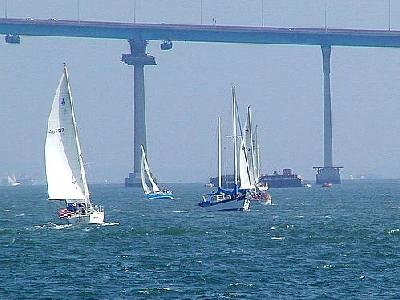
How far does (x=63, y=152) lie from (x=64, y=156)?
24 cm

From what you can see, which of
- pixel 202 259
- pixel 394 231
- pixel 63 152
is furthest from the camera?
pixel 394 231

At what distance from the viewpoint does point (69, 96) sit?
70.7 m

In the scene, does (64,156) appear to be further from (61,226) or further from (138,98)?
(138,98)

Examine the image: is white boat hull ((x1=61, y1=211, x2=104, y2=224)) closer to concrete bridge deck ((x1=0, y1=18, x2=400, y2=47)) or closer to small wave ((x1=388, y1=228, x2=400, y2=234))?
small wave ((x1=388, y1=228, x2=400, y2=234))

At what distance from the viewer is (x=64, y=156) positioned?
7138 centimetres

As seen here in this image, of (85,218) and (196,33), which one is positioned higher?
(196,33)

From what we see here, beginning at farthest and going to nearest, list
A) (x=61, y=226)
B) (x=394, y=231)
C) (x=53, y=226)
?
(x=53, y=226)
(x=61, y=226)
(x=394, y=231)

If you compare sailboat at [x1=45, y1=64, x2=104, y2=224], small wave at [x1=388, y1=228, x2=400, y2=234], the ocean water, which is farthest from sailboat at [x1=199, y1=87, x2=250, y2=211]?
sailboat at [x1=45, y1=64, x2=104, y2=224]

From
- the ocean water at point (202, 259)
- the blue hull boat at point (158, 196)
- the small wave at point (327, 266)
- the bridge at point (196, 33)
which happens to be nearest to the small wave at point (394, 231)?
the ocean water at point (202, 259)

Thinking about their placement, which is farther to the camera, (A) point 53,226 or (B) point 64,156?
(A) point 53,226

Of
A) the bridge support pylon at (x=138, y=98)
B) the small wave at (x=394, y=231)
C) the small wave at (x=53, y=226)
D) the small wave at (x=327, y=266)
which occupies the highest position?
the bridge support pylon at (x=138, y=98)

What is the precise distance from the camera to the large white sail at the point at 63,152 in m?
70.1

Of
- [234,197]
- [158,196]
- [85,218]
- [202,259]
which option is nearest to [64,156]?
[85,218]

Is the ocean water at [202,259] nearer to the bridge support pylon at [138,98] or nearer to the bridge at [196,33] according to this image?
the bridge at [196,33]
